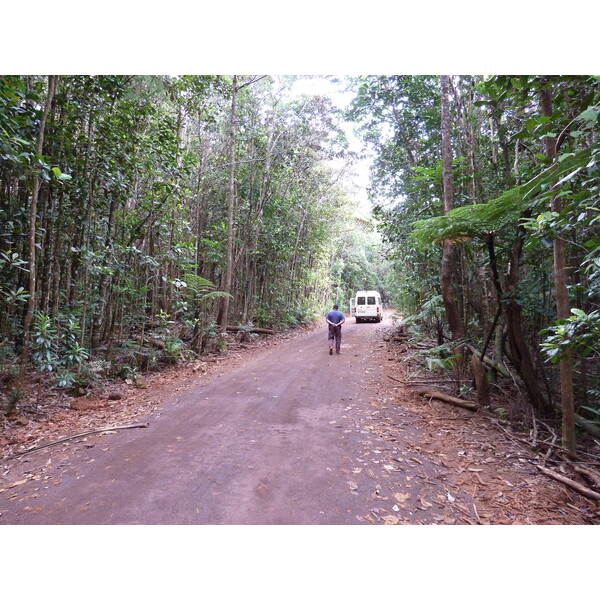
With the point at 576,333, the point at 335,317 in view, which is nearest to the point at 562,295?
the point at 576,333

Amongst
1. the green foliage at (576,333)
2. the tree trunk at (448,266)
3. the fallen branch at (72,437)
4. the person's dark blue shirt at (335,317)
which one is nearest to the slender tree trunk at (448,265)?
the tree trunk at (448,266)

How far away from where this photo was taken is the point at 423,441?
400 cm

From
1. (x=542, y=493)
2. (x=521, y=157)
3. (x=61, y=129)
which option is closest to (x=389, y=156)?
(x=521, y=157)

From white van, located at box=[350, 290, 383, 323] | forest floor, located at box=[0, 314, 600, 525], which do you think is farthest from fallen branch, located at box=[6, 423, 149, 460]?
white van, located at box=[350, 290, 383, 323]

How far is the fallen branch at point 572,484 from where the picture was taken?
2.87 meters

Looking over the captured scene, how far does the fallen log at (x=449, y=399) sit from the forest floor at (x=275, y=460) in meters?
0.09

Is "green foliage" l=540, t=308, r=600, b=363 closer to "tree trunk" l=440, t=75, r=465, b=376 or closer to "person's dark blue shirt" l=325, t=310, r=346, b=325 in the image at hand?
"tree trunk" l=440, t=75, r=465, b=376

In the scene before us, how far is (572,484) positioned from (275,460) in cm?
291

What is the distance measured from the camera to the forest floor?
2.55m

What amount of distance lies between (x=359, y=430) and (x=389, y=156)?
10.2 meters

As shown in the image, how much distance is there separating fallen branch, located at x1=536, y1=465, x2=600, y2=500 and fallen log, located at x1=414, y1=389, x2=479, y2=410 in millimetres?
1471

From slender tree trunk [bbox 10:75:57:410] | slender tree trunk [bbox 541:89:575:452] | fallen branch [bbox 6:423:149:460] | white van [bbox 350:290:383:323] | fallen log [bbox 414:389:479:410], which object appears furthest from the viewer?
white van [bbox 350:290:383:323]

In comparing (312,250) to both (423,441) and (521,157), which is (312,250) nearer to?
(521,157)

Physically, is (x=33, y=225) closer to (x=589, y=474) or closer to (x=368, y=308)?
(x=589, y=474)
